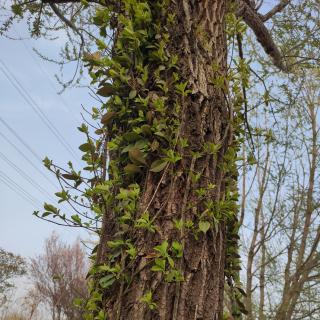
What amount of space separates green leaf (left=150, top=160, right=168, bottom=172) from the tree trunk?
0.02m

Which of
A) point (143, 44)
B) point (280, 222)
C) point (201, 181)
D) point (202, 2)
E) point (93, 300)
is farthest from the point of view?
point (280, 222)

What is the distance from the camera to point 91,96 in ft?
4.42

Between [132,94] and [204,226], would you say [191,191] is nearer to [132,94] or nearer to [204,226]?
[204,226]

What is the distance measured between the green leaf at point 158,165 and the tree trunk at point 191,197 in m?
0.02

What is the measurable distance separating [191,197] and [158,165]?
0.13 metres

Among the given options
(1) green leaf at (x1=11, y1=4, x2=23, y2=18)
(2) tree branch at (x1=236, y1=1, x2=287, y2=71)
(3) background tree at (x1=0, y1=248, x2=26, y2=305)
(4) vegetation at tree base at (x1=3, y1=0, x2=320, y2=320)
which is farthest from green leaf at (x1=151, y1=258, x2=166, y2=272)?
(3) background tree at (x1=0, y1=248, x2=26, y2=305)

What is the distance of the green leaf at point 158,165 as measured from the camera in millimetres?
1124

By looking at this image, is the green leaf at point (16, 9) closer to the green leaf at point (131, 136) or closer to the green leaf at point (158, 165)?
the green leaf at point (131, 136)

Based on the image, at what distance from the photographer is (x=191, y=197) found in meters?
1.13

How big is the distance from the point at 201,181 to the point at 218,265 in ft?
0.80

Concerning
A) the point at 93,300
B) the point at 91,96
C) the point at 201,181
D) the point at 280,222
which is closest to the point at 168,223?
Result: the point at 201,181

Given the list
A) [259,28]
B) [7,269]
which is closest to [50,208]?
[259,28]

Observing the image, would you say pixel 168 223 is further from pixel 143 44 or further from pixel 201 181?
pixel 143 44

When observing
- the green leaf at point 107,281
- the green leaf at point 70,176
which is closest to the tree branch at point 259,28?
the green leaf at point 70,176
